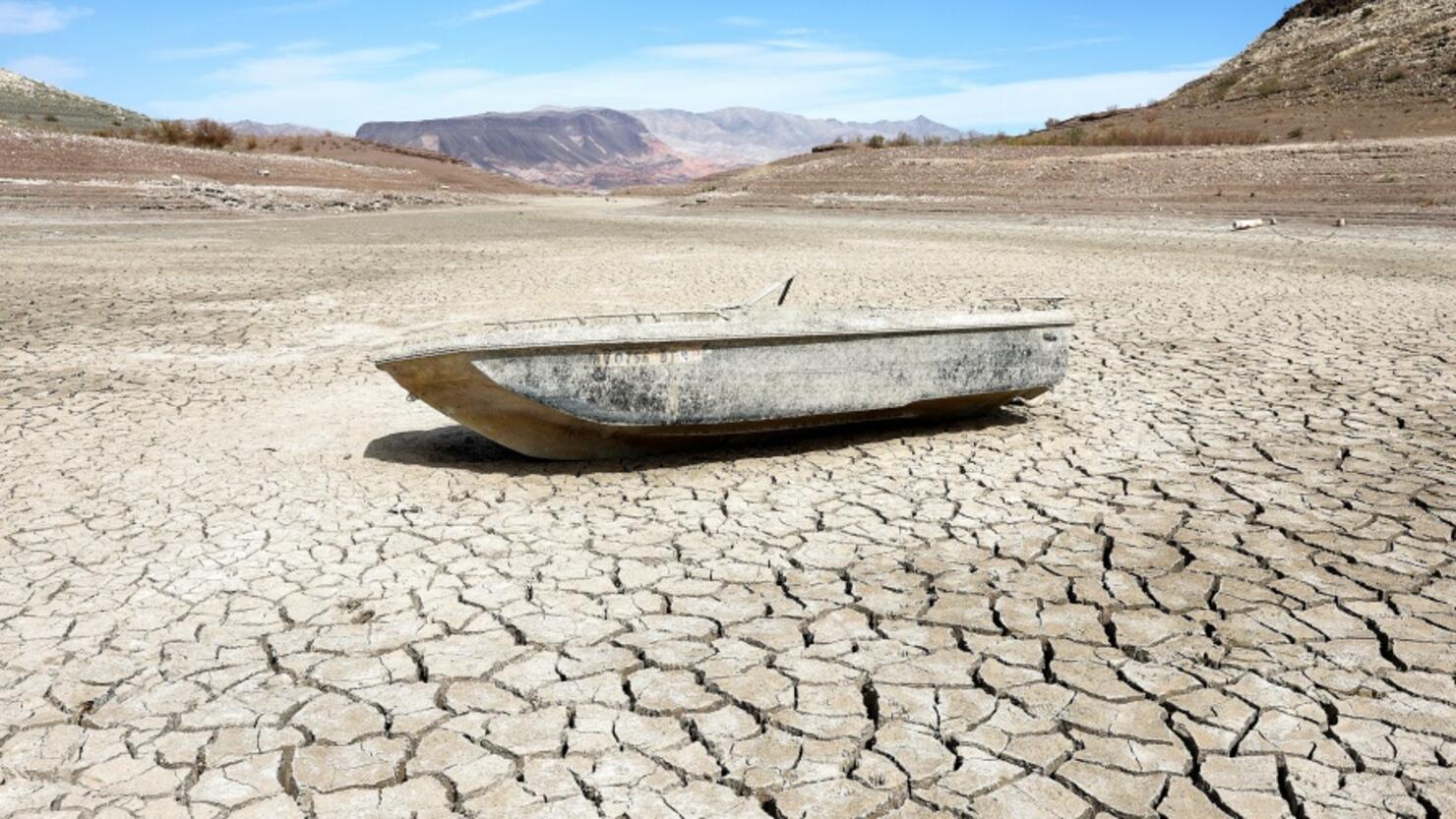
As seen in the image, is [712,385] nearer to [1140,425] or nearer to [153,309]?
[1140,425]

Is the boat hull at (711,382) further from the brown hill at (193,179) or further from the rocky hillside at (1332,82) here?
the rocky hillside at (1332,82)

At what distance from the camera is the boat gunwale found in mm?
4316

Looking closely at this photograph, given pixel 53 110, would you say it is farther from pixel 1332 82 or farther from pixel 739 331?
pixel 1332 82

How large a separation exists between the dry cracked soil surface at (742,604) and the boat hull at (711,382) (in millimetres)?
227

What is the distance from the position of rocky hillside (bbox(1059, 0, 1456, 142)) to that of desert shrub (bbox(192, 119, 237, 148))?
92.0 ft

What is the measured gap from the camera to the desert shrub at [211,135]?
30.7 meters

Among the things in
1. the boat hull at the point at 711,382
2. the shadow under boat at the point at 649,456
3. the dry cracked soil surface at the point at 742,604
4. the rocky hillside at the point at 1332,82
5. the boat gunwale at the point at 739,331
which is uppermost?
the rocky hillside at the point at 1332,82

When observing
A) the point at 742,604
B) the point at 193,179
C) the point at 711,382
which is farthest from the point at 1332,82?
the point at 742,604

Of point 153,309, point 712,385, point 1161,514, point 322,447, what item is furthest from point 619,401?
point 153,309

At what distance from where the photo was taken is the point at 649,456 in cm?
504

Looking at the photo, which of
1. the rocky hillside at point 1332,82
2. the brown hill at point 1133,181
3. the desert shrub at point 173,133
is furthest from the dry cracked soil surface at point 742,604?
the desert shrub at point 173,133

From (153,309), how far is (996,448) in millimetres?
8087

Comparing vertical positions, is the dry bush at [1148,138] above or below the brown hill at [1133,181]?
above

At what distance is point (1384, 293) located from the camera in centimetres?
953
